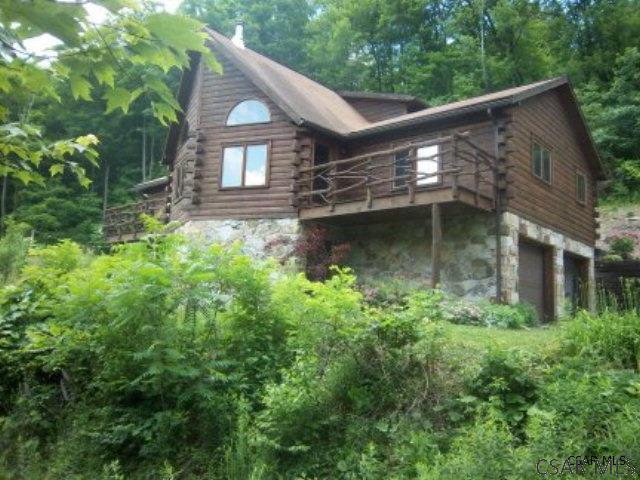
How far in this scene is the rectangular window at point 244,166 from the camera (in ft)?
59.4

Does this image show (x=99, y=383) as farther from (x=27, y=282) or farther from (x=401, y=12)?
(x=401, y=12)

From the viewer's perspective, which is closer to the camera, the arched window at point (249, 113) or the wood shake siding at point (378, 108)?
the arched window at point (249, 113)

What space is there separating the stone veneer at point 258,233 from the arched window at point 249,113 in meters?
2.91

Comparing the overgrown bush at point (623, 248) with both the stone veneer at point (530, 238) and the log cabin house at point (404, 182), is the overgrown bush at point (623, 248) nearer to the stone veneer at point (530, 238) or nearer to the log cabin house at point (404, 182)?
the log cabin house at point (404, 182)

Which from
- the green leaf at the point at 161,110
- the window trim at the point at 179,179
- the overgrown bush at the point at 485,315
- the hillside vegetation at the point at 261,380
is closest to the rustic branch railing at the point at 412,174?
the overgrown bush at the point at 485,315

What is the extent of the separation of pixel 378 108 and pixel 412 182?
27.3 ft

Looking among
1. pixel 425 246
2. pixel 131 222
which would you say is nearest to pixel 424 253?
pixel 425 246

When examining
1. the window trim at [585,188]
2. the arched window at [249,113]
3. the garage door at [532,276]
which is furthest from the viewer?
the window trim at [585,188]

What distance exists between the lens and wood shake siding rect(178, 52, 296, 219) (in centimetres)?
1767

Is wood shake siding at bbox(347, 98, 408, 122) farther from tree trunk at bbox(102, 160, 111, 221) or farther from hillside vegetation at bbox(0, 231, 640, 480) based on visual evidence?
tree trunk at bbox(102, 160, 111, 221)

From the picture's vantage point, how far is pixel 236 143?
18.4 meters

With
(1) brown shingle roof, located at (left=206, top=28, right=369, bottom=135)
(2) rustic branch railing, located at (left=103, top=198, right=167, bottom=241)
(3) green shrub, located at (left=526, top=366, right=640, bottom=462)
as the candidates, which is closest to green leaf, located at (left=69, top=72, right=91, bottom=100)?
(3) green shrub, located at (left=526, top=366, right=640, bottom=462)

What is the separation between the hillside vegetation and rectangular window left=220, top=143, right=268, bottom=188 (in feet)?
36.9

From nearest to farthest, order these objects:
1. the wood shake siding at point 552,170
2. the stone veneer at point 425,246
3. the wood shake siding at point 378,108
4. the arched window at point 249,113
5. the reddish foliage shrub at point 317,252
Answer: the stone veneer at point 425,246 → the wood shake siding at point 552,170 → the reddish foliage shrub at point 317,252 → the arched window at point 249,113 → the wood shake siding at point 378,108
